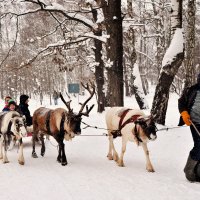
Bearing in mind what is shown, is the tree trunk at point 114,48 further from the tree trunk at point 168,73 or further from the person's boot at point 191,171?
the person's boot at point 191,171

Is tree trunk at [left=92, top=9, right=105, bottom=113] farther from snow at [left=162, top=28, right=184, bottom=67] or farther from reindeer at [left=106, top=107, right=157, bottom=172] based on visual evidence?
reindeer at [left=106, top=107, right=157, bottom=172]

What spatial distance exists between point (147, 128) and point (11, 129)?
10.7 ft

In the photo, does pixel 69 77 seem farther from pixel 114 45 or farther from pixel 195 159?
pixel 195 159

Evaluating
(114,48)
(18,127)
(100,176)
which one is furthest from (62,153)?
(114,48)

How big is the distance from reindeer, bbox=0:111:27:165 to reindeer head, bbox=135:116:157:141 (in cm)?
268

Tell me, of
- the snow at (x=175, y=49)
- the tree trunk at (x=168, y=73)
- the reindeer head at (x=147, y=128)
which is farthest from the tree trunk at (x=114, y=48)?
the reindeer head at (x=147, y=128)

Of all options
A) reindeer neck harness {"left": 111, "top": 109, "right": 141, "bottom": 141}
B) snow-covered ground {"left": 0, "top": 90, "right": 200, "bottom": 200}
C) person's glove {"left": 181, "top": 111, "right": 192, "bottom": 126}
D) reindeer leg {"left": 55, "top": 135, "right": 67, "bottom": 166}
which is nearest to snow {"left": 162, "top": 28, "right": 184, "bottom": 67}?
snow-covered ground {"left": 0, "top": 90, "right": 200, "bottom": 200}

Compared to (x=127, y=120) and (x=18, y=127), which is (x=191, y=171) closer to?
(x=127, y=120)

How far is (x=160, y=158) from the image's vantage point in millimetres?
8906

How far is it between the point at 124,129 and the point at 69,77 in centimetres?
5646

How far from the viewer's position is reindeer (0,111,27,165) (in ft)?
27.8

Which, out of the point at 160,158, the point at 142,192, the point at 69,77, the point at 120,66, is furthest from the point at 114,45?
the point at 69,77

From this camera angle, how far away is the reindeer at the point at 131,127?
7.20 m

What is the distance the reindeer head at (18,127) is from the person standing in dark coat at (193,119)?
12.1 ft
